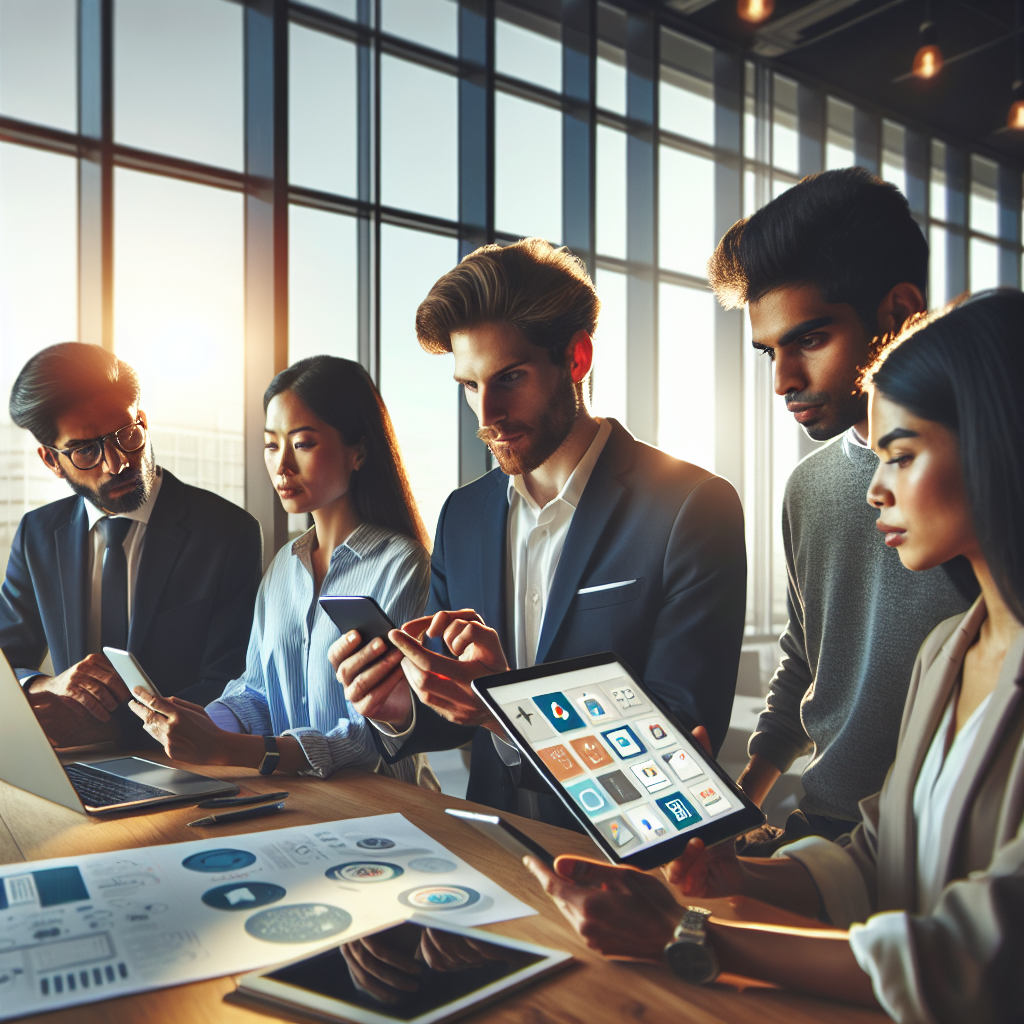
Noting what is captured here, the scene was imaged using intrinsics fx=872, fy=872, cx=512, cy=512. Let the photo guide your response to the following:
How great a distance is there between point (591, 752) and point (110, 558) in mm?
2003

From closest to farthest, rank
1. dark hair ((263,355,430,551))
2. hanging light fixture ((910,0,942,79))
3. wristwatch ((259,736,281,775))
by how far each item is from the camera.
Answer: wristwatch ((259,736,281,775))
dark hair ((263,355,430,551))
hanging light fixture ((910,0,942,79))

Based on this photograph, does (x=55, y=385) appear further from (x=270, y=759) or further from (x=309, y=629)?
(x=270, y=759)

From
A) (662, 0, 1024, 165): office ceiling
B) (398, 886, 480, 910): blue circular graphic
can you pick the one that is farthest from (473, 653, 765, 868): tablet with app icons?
(662, 0, 1024, 165): office ceiling

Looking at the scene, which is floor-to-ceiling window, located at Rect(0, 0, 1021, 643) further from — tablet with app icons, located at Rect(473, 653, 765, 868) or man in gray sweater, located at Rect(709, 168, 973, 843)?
tablet with app icons, located at Rect(473, 653, 765, 868)

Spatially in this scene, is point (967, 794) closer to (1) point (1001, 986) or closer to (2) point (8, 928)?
(1) point (1001, 986)

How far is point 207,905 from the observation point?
1.07m

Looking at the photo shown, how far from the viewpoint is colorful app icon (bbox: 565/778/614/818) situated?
1037 mm

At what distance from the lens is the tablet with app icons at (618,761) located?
1.04 m

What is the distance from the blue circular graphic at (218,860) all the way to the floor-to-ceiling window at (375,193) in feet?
11.6

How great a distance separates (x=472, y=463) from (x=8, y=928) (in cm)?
482

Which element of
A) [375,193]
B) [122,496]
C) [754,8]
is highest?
[754,8]

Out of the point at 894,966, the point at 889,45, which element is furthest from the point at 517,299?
Answer: the point at 889,45

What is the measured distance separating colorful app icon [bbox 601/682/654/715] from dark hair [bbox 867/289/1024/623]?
49 cm

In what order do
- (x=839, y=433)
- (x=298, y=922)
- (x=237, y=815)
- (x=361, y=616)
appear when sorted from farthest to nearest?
(x=839, y=433) → (x=361, y=616) → (x=237, y=815) → (x=298, y=922)
